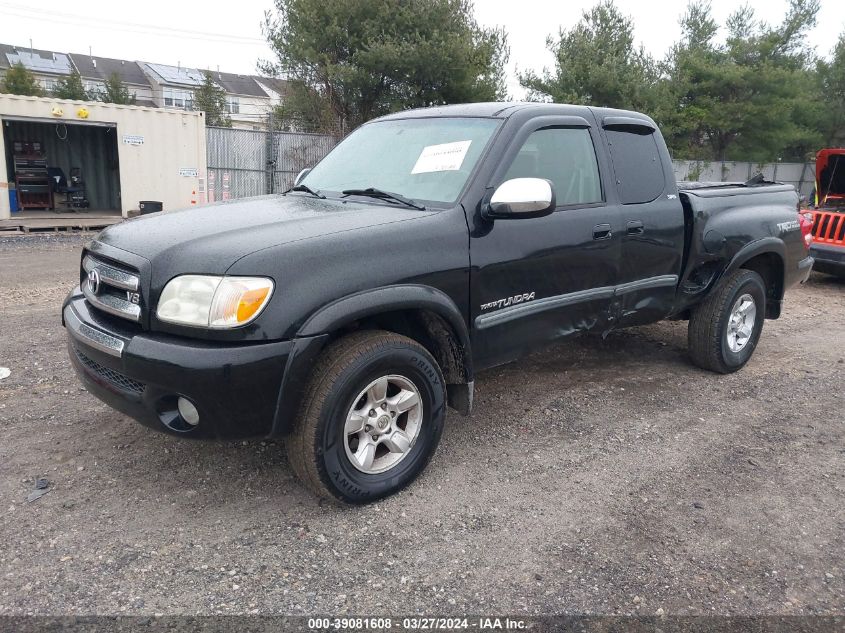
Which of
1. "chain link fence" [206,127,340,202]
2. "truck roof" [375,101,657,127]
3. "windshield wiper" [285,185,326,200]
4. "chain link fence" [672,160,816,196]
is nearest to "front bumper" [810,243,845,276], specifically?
"truck roof" [375,101,657,127]

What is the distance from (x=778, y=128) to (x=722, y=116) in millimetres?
2498

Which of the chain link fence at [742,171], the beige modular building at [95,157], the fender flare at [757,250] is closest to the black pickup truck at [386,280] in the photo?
the fender flare at [757,250]

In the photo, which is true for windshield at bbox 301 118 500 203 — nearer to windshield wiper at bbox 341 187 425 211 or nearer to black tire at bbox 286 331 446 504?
windshield wiper at bbox 341 187 425 211

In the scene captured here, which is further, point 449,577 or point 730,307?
point 730,307

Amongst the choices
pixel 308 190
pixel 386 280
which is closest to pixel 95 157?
pixel 308 190

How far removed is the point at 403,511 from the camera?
10.3 feet

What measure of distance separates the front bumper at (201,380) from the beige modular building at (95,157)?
13.5 metres

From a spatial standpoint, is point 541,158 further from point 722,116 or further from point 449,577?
point 722,116

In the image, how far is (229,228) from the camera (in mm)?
3014

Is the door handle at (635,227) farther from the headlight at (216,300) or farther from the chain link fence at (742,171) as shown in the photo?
the chain link fence at (742,171)

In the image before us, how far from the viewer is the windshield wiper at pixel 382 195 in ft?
11.2

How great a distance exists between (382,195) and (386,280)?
77 cm

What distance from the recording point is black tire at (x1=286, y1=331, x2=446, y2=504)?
2.85m

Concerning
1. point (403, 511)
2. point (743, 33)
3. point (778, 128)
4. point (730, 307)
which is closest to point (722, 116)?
point (778, 128)
